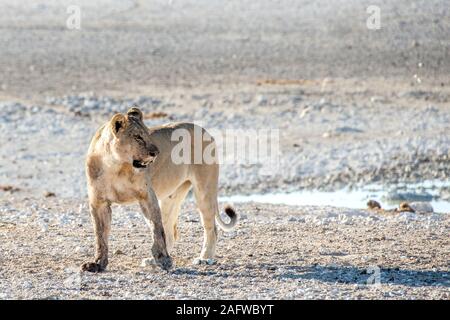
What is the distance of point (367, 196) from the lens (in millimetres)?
15039

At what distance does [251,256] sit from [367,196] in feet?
17.1

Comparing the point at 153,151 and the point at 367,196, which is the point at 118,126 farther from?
the point at 367,196

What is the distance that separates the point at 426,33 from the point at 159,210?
18.4 meters

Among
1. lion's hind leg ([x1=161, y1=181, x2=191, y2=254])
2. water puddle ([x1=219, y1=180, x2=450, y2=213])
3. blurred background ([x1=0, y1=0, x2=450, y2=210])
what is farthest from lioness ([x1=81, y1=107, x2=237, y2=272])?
blurred background ([x1=0, y1=0, x2=450, y2=210])

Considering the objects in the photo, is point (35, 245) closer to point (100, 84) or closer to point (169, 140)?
point (169, 140)

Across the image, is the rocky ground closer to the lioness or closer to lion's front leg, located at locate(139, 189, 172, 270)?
lion's front leg, located at locate(139, 189, 172, 270)

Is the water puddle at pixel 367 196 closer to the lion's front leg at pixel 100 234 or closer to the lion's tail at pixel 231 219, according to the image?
the lion's tail at pixel 231 219

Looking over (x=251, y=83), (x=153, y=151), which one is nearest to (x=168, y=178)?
(x=153, y=151)

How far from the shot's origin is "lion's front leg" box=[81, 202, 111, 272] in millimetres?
9281

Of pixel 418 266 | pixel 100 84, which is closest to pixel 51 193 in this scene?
pixel 418 266

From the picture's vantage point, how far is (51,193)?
14.9m

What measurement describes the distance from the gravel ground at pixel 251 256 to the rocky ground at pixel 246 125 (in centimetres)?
3

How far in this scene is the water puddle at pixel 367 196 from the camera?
47.8ft

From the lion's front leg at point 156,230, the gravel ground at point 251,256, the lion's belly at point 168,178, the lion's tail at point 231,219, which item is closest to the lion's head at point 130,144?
the lion's front leg at point 156,230
